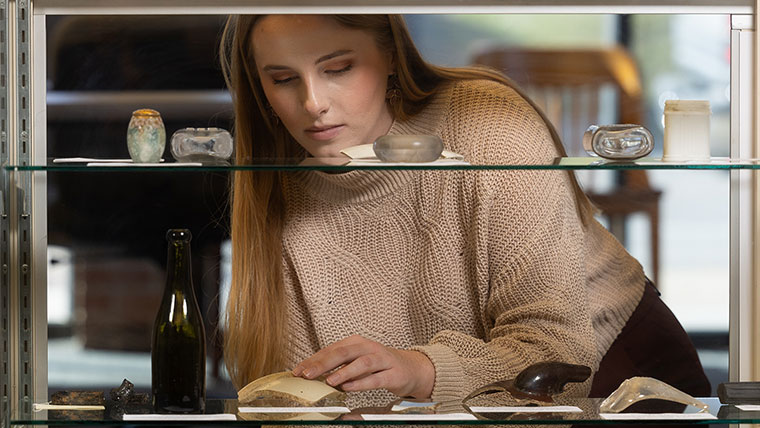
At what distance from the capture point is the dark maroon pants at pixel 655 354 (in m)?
1.53

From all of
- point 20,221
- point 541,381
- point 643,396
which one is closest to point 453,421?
point 541,381

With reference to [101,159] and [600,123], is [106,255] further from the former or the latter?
[600,123]

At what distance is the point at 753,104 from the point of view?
59.2 inches

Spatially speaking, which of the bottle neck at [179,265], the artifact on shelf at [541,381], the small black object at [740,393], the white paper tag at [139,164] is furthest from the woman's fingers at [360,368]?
the small black object at [740,393]

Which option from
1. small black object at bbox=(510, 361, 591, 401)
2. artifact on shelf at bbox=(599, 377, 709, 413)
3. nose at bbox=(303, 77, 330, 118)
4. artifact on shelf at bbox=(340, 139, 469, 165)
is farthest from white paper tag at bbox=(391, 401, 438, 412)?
nose at bbox=(303, 77, 330, 118)

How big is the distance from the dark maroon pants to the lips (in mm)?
531

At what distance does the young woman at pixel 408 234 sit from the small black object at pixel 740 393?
0.17 meters

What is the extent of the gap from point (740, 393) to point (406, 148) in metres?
0.57

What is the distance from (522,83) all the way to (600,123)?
0.13 metres

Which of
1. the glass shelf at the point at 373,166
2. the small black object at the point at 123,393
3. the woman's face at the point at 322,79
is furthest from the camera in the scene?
the woman's face at the point at 322,79

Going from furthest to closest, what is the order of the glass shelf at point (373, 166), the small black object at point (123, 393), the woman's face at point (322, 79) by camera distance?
the woman's face at point (322, 79) → the small black object at point (123, 393) → the glass shelf at point (373, 166)

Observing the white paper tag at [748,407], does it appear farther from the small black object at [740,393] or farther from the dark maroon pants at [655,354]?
the dark maroon pants at [655,354]

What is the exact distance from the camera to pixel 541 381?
1380mm

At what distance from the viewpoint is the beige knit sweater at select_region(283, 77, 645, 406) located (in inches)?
58.5
